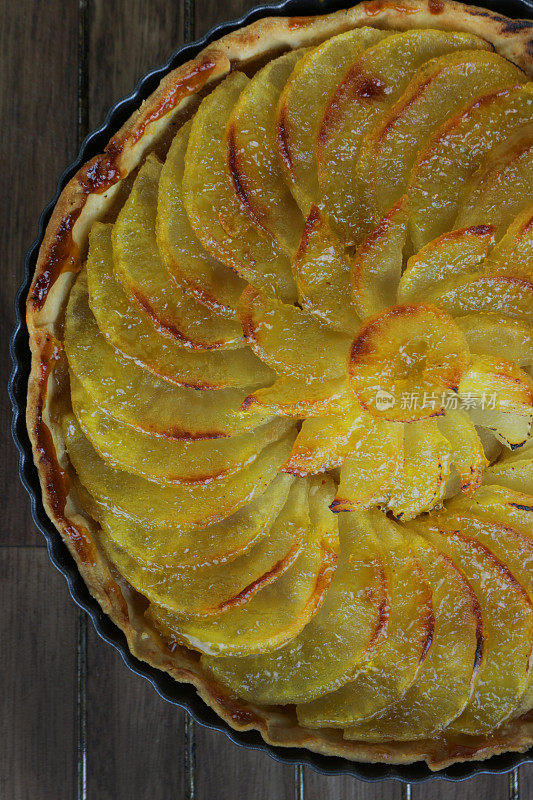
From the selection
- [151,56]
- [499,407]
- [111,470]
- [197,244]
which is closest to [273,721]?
[111,470]

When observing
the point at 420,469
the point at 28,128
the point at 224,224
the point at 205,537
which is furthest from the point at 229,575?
the point at 28,128

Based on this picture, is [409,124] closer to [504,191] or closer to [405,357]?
[504,191]

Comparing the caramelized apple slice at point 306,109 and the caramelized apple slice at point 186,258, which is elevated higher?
the caramelized apple slice at point 306,109

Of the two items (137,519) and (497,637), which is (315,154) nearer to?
(137,519)

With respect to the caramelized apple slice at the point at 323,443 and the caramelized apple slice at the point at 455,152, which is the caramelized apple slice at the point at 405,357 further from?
the caramelized apple slice at the point at 455,152

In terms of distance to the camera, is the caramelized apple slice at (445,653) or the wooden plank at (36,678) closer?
the caramelized apple slice at (445,653)

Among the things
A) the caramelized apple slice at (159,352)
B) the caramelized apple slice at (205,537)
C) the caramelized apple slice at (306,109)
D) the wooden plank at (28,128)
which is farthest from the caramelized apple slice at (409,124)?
the wooden plank at (28,128)
